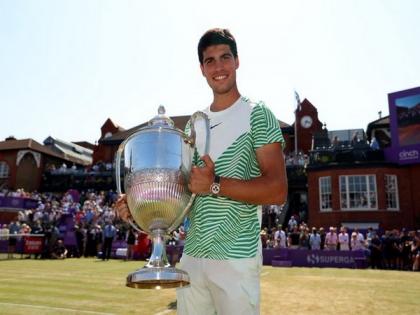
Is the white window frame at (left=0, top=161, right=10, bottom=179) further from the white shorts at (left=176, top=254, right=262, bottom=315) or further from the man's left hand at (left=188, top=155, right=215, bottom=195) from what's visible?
the man's left hand at (left=188, top=155, right=215, bottom=195)

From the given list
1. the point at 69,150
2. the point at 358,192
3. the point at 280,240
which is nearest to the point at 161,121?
the point at 280,240

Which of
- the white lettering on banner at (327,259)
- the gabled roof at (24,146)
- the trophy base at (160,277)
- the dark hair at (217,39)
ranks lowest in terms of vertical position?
the white lettering on banner at (327,259)

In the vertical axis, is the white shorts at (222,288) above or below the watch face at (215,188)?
below

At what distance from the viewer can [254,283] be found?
2.25m

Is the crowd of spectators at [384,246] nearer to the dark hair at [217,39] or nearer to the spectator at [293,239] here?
the spectator at [293,239]

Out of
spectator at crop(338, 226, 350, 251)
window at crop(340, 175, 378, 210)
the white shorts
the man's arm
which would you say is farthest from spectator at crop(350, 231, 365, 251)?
the man's arm

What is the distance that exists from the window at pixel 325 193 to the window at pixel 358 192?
92 cm

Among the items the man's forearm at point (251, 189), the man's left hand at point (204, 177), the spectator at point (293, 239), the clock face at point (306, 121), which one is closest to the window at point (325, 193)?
the spectator at point (293, 239)

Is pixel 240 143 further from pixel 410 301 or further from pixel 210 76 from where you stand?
pixel 410 301

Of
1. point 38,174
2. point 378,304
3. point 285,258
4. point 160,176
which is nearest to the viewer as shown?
point 160,176

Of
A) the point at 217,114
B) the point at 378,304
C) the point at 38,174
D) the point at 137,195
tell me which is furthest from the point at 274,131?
the point at 38,174

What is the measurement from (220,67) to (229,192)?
2.55ft

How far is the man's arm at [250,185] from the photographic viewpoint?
2146 millimetres

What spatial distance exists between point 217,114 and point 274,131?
383 mm
